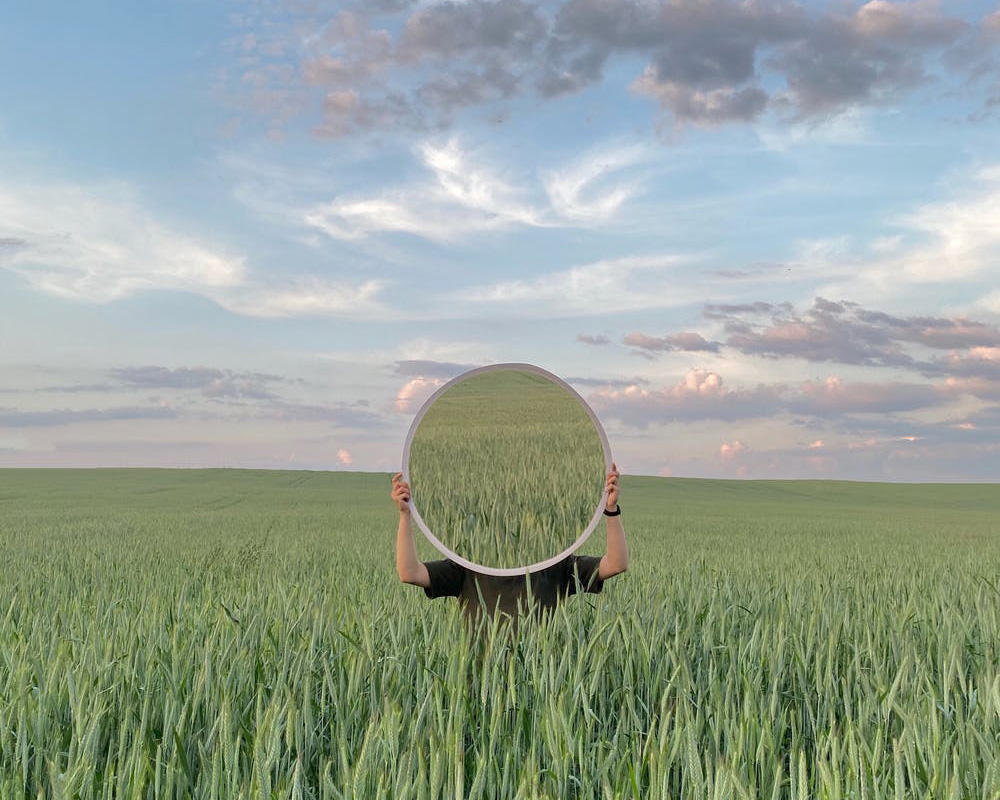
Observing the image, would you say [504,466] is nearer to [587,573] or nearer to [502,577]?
[502,577]

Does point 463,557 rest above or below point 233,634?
above

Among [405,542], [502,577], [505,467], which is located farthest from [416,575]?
[505,467]

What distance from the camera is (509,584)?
11.2ft

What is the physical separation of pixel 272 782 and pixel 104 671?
47.8 inches

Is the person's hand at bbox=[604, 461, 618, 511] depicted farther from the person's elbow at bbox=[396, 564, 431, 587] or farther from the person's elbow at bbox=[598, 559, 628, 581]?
the person's elbow at bbox=[396, 564, 431, 587]

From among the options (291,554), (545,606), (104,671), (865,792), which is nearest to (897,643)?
(545,606)

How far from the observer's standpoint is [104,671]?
3188mm

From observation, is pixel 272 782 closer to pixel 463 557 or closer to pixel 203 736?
pixel 203 736

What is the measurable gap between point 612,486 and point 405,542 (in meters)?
0.90

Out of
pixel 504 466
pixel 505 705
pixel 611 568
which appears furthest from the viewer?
pixel 611 568

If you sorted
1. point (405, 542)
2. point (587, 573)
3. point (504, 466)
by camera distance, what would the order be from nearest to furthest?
point (504, 466), point (405, 542), point (587, 573)

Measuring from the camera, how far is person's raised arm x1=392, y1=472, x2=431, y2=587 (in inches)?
128

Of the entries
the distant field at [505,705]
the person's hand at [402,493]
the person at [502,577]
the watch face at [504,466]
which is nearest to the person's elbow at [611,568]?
the person at [502,577]

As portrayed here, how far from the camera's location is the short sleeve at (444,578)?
347cm
